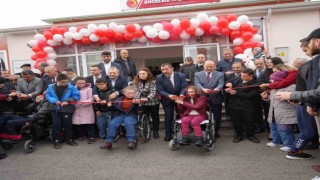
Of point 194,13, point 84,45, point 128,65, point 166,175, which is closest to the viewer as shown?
point 166,175

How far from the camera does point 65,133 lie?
5230 mm

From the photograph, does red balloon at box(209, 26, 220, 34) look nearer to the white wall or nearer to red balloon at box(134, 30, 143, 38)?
the white wall

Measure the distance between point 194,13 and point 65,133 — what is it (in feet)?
17.5

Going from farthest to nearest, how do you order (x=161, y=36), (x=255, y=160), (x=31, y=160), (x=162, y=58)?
(x=162, y=58), (x=161, y=36), (x=31, y=160), (x=255, y=160)

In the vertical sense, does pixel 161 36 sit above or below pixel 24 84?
above

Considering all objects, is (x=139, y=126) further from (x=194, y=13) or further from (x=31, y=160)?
(x=194, y=13)

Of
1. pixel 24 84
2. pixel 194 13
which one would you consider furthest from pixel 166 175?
pixel 194 13

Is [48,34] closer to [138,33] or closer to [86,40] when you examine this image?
[86,40]

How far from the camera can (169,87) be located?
5172 mm

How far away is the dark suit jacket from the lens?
5164 mm

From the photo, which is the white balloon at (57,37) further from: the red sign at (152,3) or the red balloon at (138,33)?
the red sign at (152,3)

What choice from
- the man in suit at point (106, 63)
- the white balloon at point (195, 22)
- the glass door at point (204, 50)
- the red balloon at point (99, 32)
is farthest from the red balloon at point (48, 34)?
the white balloon at point (195, 22)

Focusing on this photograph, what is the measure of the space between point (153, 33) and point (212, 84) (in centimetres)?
326

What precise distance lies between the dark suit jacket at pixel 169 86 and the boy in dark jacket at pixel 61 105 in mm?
1593
